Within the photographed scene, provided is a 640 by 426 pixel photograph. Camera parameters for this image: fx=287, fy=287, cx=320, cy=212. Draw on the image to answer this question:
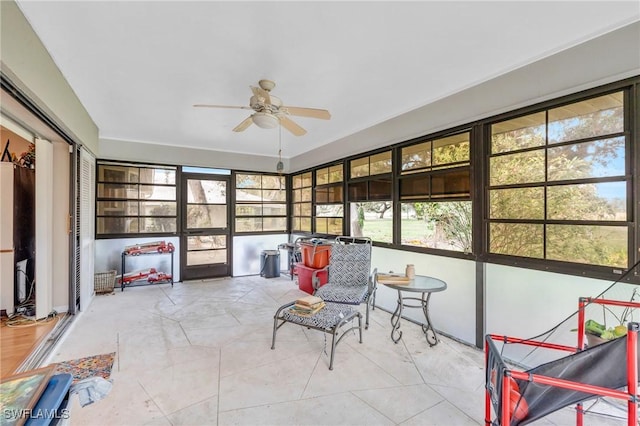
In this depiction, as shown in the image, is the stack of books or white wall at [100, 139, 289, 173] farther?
white wall at [100, 139, 289, 173]

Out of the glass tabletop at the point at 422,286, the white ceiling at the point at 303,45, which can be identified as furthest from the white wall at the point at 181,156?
the glass tabletop at the point at 422,286

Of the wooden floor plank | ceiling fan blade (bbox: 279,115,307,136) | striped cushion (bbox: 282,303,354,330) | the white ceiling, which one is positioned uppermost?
the white ceiling

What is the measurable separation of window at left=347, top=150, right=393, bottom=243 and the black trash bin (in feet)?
6.64

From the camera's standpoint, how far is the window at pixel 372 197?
4234mm

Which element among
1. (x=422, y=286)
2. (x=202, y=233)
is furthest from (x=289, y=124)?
(x=202, y=233)

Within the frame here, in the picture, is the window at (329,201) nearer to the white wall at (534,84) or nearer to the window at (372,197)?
the window at (372,197)

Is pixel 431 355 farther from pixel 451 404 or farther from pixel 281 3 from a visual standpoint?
pixel 281 3

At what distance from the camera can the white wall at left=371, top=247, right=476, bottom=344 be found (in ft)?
10.1

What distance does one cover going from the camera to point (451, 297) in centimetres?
325

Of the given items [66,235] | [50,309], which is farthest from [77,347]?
[66,235]

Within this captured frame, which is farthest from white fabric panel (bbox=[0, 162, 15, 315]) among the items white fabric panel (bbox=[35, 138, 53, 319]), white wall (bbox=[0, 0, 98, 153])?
white wall (bbox=[0, 0, 98, 153])

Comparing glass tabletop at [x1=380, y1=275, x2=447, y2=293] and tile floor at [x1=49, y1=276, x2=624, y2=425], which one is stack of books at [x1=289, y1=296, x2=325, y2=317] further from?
glass tabletop at [x1=380, y1=275, x2=447, y2=293]

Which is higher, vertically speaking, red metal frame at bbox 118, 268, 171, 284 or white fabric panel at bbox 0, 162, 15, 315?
white fabric panel at bbox 0, 162, 15, 315

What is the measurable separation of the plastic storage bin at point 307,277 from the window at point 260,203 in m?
1.88
